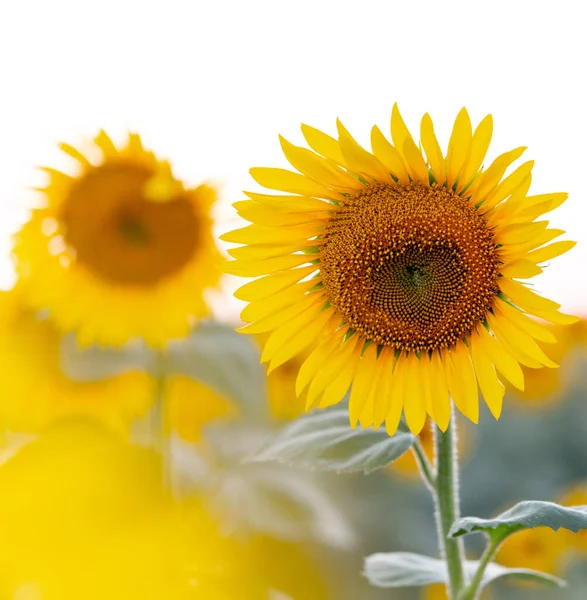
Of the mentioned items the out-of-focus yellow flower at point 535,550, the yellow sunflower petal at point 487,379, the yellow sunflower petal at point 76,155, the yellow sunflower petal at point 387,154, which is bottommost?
the out-of-focus yellow flower at point 535,550

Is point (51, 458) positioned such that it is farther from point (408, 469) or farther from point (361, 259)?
point (408, 469)

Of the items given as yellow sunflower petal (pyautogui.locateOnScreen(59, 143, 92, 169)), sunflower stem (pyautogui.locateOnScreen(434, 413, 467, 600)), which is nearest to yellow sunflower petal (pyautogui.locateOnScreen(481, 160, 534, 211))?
sunflower stem (pyautogui.locateOnScreen(434, 413, 467, 600))

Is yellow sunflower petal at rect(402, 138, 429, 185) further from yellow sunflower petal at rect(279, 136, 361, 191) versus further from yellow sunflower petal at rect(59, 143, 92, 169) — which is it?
yellow sunflower petal at rect(59, 143, 92, 169)

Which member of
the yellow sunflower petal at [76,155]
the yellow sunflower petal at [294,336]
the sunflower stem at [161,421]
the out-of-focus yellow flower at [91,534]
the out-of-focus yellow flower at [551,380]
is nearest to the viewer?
the out-of-focus yellow flower at [91,534]

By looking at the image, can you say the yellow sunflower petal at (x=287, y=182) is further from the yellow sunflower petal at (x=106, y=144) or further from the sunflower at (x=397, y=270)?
the yellow sunflower petal at (x=106, y=144)

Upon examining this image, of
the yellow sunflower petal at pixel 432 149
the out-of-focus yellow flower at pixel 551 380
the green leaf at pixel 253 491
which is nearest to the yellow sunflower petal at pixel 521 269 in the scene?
the yellow sunflower petal at pixel 432 149

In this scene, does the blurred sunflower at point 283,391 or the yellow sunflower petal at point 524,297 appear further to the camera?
the blurred sunflower at point 283,391
